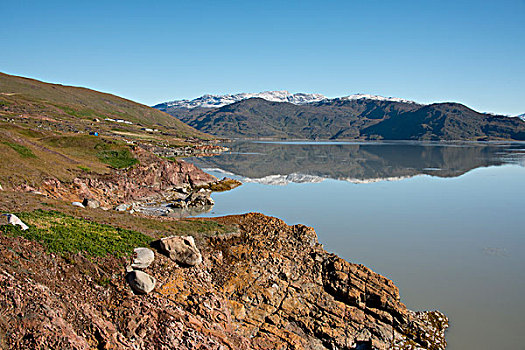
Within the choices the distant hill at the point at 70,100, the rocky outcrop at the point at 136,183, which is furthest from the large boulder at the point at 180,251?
the distant hill at the point at 70,100

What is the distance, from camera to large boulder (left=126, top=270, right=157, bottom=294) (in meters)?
10.8

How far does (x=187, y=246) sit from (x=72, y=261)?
4195 mm

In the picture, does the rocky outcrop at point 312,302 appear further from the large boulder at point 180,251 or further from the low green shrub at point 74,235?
the low green shrub at point 74,235

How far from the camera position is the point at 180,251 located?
13.3 metres

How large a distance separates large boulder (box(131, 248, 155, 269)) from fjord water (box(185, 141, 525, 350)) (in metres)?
11.9

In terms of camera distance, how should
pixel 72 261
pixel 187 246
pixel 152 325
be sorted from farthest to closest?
pixel 187 246 < pixel 72 261 < pixel 152 325

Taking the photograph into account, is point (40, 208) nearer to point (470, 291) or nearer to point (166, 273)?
point (166, 273)

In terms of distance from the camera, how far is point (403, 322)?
1402 cm

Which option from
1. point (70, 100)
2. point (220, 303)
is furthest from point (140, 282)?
point (70, 100)

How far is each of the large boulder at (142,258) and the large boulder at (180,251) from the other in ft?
2.36

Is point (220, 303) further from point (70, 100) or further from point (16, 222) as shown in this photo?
point (70, 100)

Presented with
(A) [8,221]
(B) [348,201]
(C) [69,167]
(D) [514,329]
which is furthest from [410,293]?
(C) [69,167]

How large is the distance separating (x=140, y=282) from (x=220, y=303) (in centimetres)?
298

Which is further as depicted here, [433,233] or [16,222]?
[433,233]
